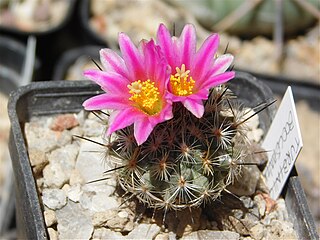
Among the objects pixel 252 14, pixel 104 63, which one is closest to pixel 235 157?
pixel 104 63

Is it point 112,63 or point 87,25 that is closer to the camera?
point 112,63

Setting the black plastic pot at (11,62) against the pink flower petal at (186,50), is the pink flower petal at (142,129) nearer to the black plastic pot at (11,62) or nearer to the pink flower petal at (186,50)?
the pink flower petal at (186,50)

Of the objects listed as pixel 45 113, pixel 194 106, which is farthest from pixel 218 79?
pixel 45 113

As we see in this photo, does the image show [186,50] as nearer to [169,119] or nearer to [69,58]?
[169,119]

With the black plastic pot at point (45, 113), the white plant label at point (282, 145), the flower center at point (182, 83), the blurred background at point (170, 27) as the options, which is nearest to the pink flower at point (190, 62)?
the flower center at point (182, 83)

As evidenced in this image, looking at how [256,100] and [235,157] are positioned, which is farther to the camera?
[256,100]

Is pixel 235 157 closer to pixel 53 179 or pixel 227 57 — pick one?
pixel 227 57
